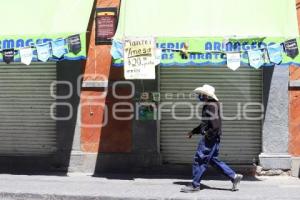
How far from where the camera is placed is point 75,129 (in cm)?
1202

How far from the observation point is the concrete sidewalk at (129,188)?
9859 millimetres

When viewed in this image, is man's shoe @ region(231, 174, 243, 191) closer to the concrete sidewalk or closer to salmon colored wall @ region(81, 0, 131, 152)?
the concrete sidewalk

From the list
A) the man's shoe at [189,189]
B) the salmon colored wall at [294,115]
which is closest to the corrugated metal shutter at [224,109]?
the salmon colored wall at [294,115]

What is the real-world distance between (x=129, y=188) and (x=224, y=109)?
8.72 feet

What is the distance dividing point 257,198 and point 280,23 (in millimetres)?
3089

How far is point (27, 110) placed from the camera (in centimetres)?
1241

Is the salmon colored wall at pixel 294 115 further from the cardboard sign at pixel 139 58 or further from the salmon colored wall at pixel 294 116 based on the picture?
the cardboard sign at pixel 139 58

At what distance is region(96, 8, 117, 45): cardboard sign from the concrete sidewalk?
2710 mm

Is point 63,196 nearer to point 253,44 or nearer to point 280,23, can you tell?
point 253,44

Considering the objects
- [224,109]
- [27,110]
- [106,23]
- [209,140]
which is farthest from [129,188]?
[106,23]

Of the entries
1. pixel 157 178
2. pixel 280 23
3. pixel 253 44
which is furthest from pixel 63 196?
pixel 280 23

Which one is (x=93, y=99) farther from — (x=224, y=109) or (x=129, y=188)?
(x=224, y=109)

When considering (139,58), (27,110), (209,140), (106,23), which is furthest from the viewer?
(27,110)

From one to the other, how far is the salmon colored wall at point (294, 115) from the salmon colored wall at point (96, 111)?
3.13 metres
